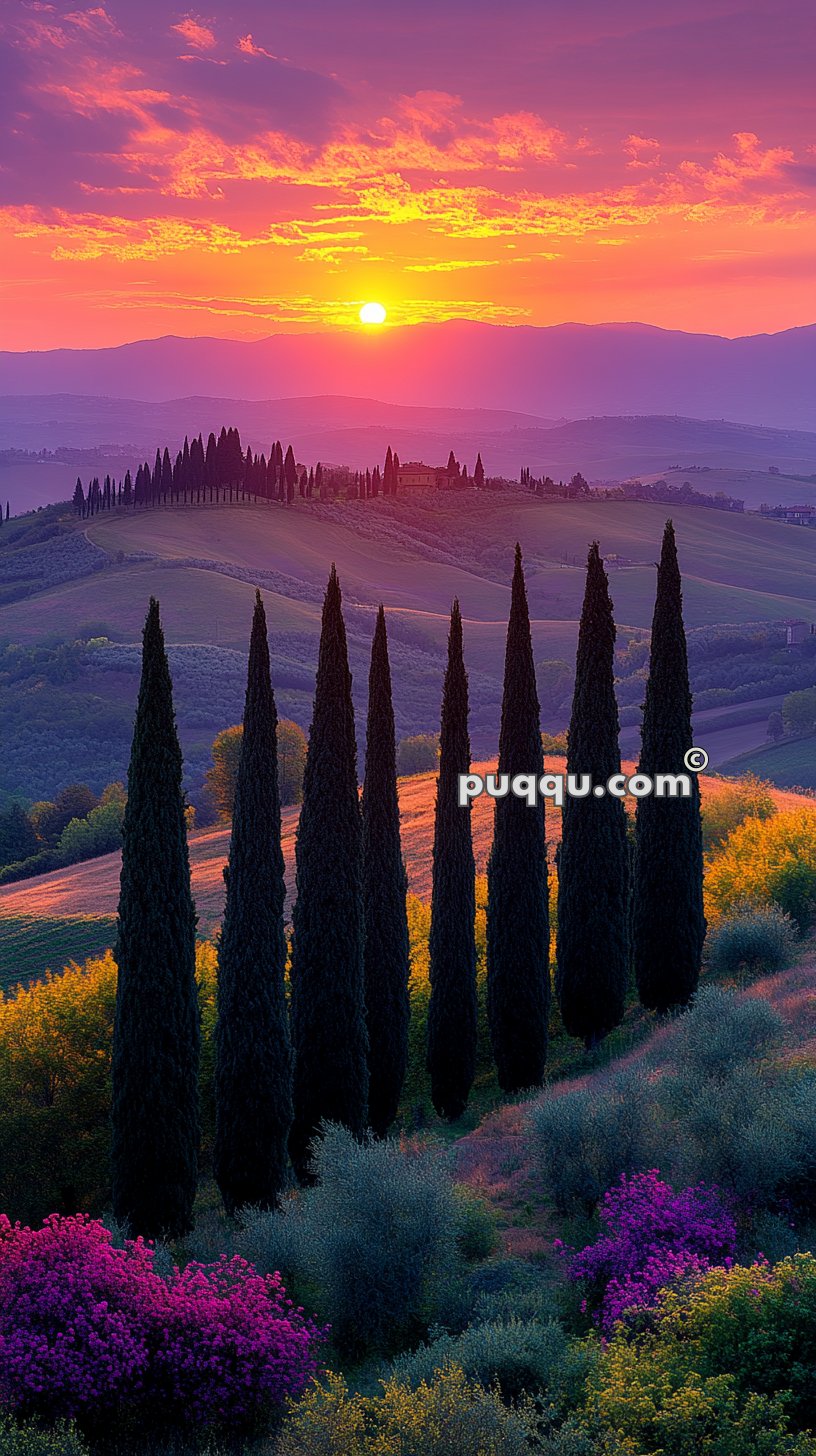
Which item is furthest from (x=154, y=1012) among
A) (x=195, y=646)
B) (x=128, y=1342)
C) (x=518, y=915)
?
(x=195, y=646)

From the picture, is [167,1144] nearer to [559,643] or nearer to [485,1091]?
[485,1091]

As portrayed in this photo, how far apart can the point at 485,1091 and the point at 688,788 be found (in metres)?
10.6

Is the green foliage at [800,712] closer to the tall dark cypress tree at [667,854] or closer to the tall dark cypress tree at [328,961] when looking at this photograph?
the tall dark cypress tree at [667,854]

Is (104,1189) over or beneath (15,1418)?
beneath

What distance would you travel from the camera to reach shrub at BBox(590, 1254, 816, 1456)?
1310 centimetres

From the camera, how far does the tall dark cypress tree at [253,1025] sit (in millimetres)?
26766

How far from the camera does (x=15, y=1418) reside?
15.5 metres

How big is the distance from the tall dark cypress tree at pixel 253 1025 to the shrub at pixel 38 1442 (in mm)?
12524

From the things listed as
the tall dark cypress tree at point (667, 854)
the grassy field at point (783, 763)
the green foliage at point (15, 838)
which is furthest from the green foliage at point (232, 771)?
the tall dark cypress tree at point (667, 854)

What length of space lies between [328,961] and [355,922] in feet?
3.61

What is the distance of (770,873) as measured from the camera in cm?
4203

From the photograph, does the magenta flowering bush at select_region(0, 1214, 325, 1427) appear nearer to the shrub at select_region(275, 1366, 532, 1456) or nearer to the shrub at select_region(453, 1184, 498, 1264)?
the shrub at select_region(275, 1366, 532, 1456)

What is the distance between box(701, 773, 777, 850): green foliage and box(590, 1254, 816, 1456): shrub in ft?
138

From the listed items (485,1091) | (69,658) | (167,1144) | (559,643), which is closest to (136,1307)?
(167,1144)
